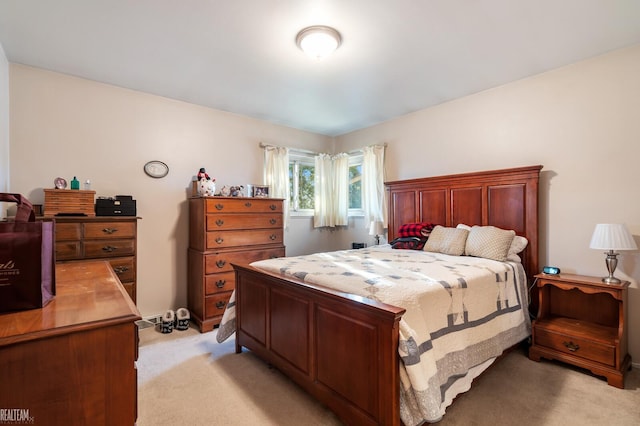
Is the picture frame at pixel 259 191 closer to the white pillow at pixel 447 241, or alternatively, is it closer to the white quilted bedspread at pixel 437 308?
the white quilted bedspread at pixel 437 308

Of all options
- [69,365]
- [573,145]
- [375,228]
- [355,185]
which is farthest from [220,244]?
[573,145]

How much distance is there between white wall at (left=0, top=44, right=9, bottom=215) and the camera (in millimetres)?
2410

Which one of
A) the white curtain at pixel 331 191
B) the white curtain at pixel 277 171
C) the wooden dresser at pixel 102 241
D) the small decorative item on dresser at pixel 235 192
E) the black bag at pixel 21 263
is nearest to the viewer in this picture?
the black bag at pixel 21 263

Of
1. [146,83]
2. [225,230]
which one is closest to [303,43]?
[146,83]

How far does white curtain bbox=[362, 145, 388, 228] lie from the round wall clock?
8.69ft

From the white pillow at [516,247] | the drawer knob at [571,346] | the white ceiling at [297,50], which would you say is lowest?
the drawer knob at [571,346]

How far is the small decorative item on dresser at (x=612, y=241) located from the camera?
218cm

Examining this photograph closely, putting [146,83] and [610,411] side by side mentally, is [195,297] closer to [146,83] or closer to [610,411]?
[146,83]

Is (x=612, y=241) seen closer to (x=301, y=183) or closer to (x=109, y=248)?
(x=301, y=183)

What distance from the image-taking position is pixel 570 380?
2.20 meters

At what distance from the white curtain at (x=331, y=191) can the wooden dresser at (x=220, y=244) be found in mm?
1219

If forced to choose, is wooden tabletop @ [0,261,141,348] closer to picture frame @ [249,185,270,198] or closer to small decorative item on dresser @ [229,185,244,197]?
small decorative item on dresser @ [229,185,244,197]

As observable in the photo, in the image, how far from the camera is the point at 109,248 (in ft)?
8.87

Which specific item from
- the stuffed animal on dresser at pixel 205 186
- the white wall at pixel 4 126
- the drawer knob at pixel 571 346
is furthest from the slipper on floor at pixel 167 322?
the drawer knob at pixel 571 346
